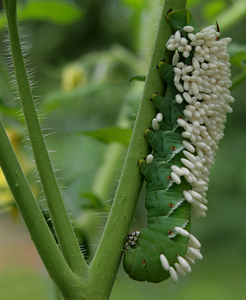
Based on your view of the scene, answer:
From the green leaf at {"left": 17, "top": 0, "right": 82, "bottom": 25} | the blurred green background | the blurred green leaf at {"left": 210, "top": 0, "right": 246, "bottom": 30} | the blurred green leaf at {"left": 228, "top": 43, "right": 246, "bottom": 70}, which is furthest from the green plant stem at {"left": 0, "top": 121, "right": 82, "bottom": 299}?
the blurred green leaf at {"left": 210, "top": 0, "right": 246, "bottom": 30}

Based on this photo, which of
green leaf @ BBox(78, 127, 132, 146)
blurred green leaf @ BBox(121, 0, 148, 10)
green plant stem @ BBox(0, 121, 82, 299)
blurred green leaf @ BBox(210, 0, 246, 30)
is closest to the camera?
green plant stem @ BBox(0, 121, 82, 299)

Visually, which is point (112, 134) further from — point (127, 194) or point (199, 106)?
point (127, 194)

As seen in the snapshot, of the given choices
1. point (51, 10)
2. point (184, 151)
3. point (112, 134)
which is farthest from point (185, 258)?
point (51, 10)

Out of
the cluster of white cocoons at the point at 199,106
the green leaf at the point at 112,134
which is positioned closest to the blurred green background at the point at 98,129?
the green leaf at the point at 112,134

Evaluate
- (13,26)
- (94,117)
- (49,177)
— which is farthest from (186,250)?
(94,117)

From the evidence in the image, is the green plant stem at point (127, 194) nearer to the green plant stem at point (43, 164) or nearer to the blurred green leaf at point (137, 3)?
the green plant stem at point (43, 164)

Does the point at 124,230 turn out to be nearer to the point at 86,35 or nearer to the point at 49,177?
the point at 49,177

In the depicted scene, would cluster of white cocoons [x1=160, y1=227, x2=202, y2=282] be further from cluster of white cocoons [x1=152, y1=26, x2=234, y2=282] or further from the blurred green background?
the blurred green background
